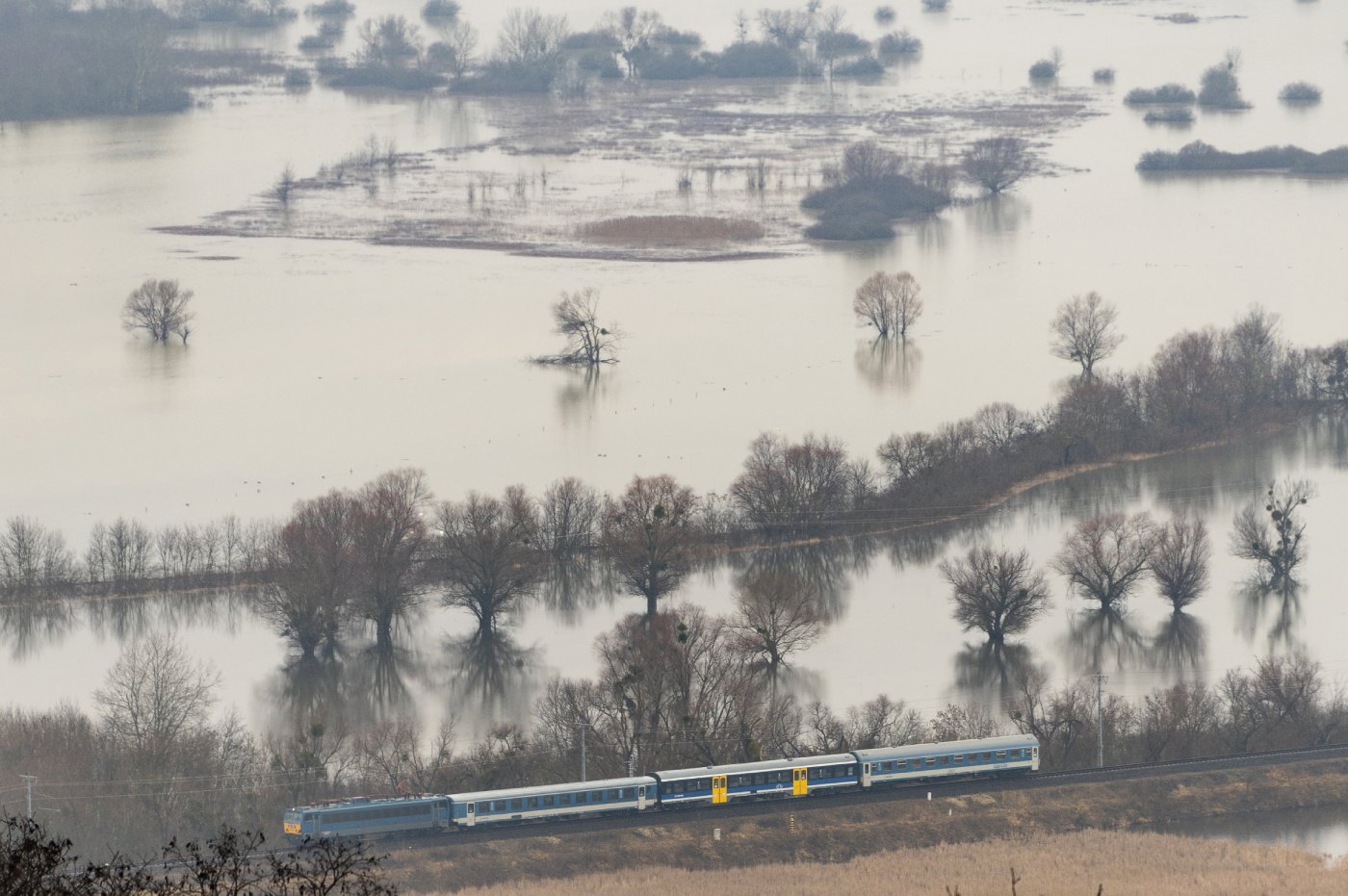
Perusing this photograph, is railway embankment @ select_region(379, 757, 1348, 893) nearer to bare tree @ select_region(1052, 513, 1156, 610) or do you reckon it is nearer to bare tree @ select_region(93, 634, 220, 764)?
bare tree @ select_region(93, 634, 220, 764)

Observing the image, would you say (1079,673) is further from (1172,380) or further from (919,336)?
(919,336)

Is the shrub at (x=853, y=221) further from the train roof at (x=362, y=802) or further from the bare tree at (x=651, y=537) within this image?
the train roof at (x=362, y=802)

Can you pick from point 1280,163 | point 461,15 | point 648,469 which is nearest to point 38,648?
point 648,469

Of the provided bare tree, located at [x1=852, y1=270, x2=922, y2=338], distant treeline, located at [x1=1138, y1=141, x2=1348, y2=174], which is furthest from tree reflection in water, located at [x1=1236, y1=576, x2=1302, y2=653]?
distant treeline, located at [x1=1138, y1=141, x2=1348, y2=174]

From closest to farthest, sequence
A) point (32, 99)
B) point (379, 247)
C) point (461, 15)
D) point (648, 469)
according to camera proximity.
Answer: point (648, 469), point (379, 247), point (32, 99), point (461, 15)

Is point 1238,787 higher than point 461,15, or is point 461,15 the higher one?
point 461,15

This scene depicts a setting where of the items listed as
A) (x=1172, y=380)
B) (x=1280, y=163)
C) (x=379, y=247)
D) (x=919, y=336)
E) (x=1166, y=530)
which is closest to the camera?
(x=1166, y=530)
